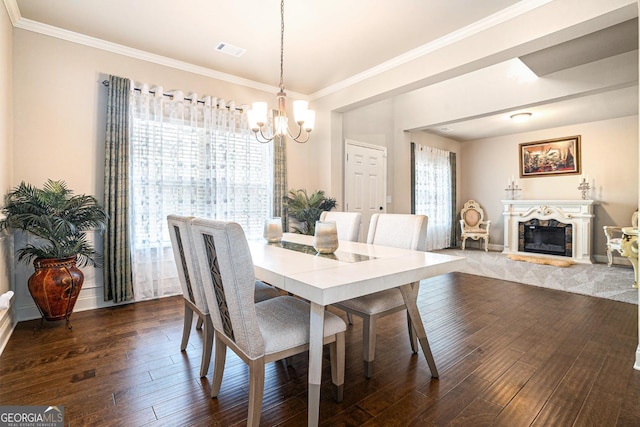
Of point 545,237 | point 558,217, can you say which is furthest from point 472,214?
point 558,217

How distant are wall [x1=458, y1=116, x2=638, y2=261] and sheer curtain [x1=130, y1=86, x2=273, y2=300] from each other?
584 centimetres

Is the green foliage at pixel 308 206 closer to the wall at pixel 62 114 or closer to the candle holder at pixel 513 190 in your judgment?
the wall at pixel 62 114

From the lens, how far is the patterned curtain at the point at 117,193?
314 cm

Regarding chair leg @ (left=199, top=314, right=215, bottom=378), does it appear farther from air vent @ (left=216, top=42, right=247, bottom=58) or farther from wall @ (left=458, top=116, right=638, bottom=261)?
wall @ (left=458, top=116, right=638, bottom=261)

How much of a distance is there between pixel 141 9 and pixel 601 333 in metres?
4.68

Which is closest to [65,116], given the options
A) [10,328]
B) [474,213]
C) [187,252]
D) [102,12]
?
[102,12]

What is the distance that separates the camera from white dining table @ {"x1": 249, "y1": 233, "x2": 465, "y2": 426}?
134 cm

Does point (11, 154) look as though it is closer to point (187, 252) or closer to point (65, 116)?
point (65, 116)

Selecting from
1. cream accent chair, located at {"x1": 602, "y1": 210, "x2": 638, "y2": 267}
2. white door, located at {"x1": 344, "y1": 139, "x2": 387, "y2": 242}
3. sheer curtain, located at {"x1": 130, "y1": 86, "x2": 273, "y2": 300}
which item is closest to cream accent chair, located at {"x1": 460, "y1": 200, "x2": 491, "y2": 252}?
cream accent chair, located at {"x1": 602, "y1": 210, "x2": 638, "y2": 267}

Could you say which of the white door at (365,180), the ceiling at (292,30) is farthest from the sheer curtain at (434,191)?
the ceiling at (292,30)

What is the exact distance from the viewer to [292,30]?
9.71 feet

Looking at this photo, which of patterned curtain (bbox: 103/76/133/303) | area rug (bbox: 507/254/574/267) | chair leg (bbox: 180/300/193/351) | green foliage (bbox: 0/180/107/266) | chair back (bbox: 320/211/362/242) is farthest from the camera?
area rug (bbox: 507/254/574/267)

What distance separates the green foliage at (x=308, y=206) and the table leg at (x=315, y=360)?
286 centimetres

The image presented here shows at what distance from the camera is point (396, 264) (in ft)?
5.56
